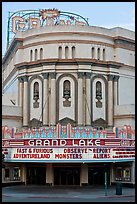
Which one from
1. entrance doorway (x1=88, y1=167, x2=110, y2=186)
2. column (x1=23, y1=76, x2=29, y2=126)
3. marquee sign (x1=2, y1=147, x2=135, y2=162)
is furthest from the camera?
column (x1=23, y1=76, x2=29, y2=126)

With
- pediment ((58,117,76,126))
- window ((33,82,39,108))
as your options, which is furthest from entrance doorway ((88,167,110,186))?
window ((33,82,39,108))

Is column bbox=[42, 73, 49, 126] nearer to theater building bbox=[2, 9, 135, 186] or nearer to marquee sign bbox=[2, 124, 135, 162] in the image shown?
theater building bbox=[2, 9, 135, 186]

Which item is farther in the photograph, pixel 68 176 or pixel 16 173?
pixel 16 173

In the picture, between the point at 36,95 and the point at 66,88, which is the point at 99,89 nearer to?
the point at 66,88

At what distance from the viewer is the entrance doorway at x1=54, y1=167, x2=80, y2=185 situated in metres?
43.1

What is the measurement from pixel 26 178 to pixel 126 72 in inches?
725

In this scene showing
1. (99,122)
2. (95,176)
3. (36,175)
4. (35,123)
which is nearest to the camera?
(95,176)

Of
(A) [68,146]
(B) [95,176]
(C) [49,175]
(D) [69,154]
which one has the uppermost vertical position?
(A) [68,146]

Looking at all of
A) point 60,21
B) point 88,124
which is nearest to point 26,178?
point 88,124

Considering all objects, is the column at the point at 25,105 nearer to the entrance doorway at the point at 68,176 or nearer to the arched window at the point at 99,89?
the entrance doorway at the point at 68,176

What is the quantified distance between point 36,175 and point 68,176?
3892 mm

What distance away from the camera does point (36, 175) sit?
44.5m

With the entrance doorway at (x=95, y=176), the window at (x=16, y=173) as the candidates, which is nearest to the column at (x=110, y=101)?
the entrance doorway at (x=95, y=176)

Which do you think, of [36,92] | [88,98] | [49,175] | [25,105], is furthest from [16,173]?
[88,98]
